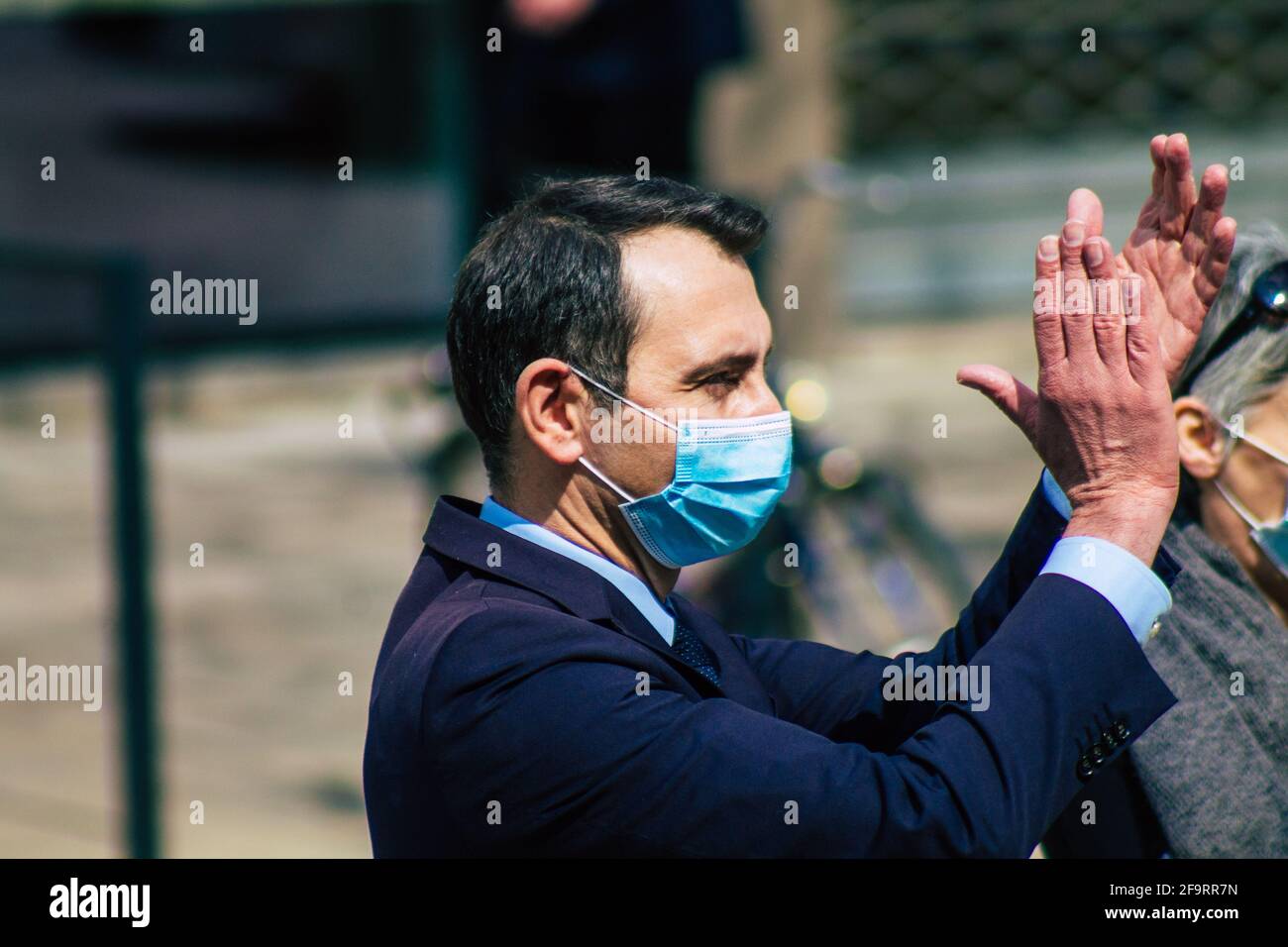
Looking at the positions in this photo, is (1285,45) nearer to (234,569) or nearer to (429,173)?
(429,173)

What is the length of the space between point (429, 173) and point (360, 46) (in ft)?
2.64

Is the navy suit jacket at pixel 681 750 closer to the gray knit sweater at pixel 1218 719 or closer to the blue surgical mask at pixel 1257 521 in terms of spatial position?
the gray knit sweater at pixel 1218 719

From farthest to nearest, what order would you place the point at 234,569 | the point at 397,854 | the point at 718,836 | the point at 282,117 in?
the point at 282,117
the point at 234,569
the point at 397,854
the point at 718,836

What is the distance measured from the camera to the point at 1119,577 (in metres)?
1.81

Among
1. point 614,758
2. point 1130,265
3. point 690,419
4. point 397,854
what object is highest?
point 1130,265

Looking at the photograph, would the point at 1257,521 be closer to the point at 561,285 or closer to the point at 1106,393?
the point at 1106,393

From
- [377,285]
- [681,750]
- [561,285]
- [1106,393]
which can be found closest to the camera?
[681,750]

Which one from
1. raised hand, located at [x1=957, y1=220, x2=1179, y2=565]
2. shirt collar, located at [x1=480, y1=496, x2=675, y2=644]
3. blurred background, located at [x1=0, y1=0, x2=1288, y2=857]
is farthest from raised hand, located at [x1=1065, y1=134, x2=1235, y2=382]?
blurred background, located at [x1=0, y1=0, x2=1288, y2=857]

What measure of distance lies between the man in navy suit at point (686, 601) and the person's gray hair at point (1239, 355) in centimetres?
33

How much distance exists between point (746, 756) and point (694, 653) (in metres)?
0.32

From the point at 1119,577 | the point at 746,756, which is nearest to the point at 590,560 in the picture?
the point at 746,756

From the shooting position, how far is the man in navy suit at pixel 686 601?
1.73 m

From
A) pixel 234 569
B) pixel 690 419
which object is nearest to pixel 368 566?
pixel 234 569

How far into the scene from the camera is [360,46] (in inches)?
408
